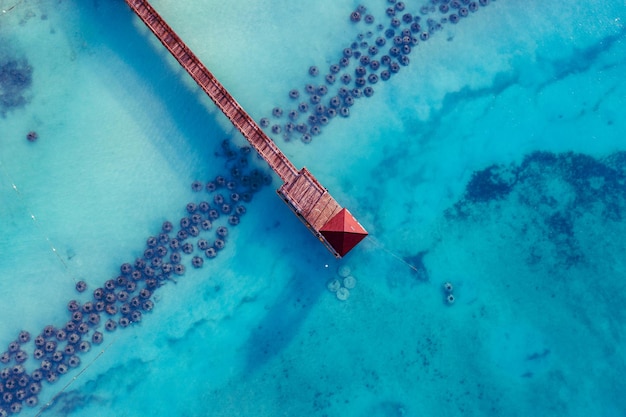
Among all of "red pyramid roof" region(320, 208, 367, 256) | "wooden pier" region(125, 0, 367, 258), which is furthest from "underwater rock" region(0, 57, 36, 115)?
"red pyramid roof" region(320, 208, 367, 256)

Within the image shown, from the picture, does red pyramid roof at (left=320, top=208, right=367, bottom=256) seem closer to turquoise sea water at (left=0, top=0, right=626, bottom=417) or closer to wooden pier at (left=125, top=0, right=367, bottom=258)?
wooden pier at (left=125, top=0, right=367, bottom=258)

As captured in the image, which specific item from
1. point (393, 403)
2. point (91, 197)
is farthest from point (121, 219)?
→ point (393, 403)

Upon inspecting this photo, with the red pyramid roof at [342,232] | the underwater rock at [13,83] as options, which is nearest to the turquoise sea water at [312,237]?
the underwater rock at [13,83]

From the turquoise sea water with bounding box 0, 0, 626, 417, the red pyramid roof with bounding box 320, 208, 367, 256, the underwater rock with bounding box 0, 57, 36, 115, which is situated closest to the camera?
the red pyramid roof with bounding box 320, 208, 367, 256

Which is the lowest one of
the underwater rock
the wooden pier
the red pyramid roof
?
the red pyramid roof

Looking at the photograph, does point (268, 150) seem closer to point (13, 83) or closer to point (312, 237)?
point (312, 237)

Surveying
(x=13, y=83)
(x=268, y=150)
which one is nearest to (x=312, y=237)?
(x=268, y=150)
